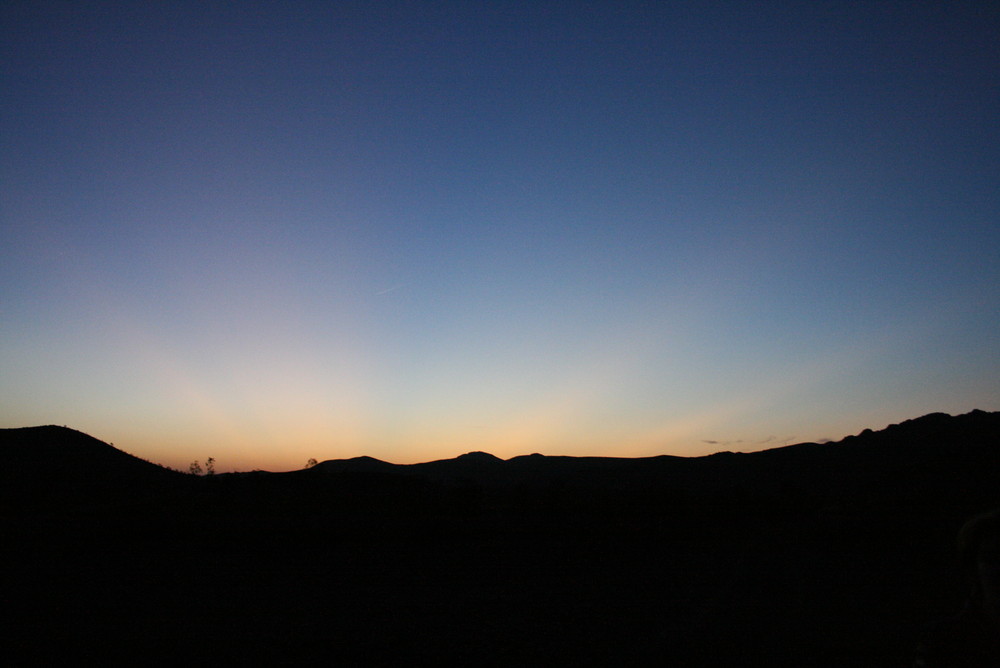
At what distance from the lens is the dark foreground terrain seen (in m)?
8.43

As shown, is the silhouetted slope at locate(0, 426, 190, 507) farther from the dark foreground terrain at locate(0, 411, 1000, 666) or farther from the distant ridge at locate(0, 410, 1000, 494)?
the dark foreground terrain at locate(0, 411, 1000, 666)

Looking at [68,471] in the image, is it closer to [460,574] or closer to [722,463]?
[460,574]

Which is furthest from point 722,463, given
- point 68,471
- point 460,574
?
point 68,471

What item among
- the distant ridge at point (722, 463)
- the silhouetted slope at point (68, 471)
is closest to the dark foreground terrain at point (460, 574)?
the silhouetted slope at point (68, 471)

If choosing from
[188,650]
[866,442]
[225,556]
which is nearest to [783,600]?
[188,650]

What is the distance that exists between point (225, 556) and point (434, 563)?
6.38 m

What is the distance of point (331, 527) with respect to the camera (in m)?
22.6

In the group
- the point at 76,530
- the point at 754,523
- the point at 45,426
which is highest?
the point at 45,426

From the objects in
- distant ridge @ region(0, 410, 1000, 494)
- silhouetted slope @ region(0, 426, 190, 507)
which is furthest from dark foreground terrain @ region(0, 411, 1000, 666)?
distant ridge @ region(0, 410, 1000, 494)

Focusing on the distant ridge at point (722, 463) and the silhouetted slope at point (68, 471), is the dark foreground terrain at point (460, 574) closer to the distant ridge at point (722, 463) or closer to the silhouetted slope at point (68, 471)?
the silhouetted slope at point (68, 471)

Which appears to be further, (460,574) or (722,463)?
(722,463)

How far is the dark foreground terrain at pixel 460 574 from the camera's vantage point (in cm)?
843

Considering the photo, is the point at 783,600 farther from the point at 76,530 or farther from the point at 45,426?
the point at 45,426

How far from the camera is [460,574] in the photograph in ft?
50.2
